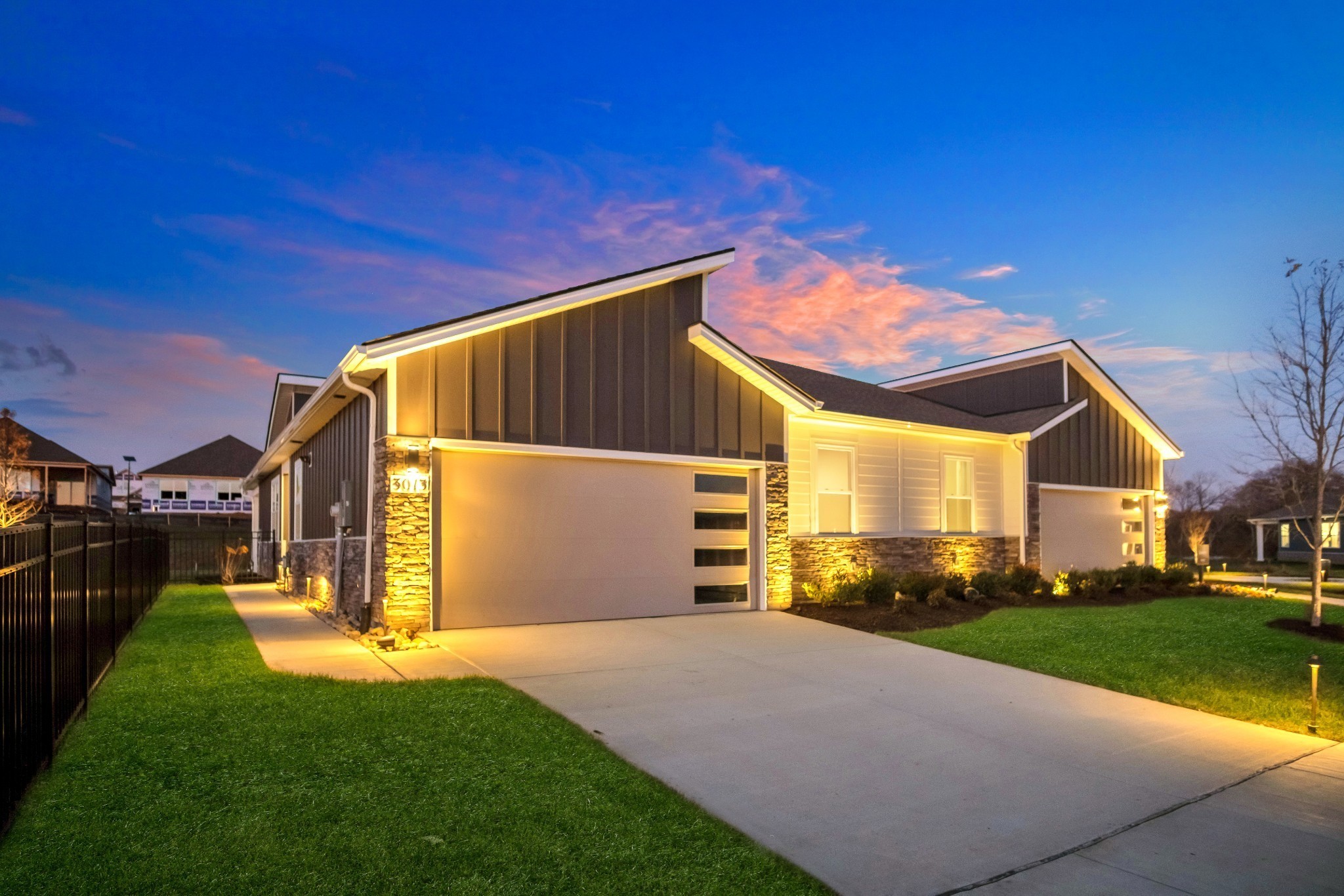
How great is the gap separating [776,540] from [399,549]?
6466 millimetres

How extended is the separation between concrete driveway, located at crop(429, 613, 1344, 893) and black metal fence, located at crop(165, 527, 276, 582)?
16310mm

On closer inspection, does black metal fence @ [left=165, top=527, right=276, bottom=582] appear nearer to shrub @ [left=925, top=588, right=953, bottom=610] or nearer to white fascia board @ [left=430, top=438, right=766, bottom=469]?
white fascia board @ [left=430, top=438, right=766, bottom=469]

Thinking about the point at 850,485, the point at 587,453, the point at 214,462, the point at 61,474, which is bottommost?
the point at 850,485

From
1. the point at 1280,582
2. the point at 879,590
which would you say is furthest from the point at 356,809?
the point at 1280,582

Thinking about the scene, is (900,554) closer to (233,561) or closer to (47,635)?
(47,635)

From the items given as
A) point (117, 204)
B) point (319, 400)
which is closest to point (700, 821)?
point (319, 400)

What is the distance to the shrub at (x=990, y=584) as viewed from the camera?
47.7 ft

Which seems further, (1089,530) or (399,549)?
(1089,530)

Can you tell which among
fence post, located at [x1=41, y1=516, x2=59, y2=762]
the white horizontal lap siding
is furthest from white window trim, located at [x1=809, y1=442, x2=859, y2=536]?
fence post, located at [x1=41, y1=516, x2=59, y2=762]

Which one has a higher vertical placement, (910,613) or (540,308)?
(540,308)

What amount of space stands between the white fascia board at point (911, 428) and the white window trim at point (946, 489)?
41 cm

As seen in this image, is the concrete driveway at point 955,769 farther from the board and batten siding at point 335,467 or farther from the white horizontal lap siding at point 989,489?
the white horizontal lap siding at point 989,489

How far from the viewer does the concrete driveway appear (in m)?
3.79

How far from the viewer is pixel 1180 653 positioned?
31.8 feet
